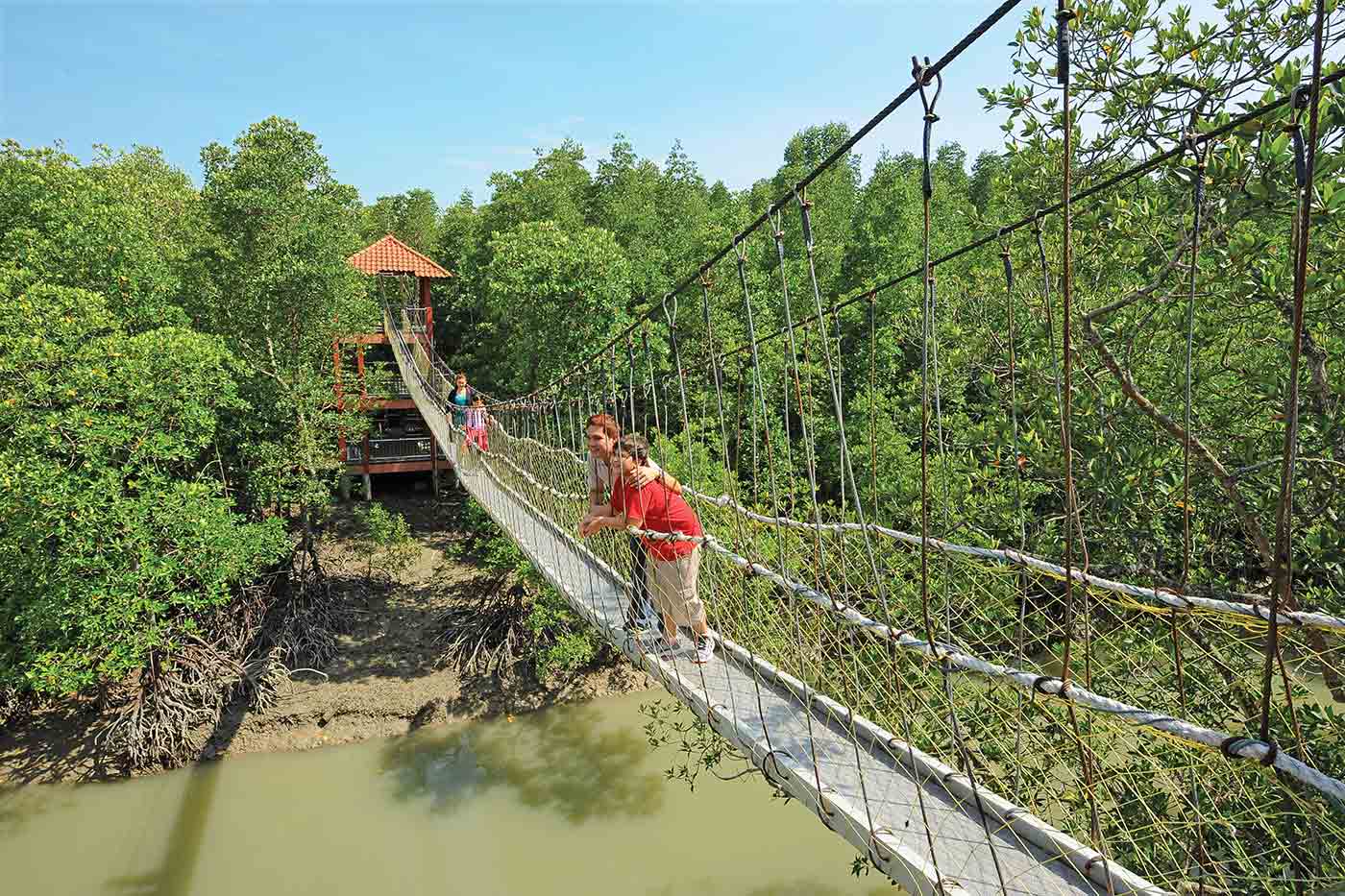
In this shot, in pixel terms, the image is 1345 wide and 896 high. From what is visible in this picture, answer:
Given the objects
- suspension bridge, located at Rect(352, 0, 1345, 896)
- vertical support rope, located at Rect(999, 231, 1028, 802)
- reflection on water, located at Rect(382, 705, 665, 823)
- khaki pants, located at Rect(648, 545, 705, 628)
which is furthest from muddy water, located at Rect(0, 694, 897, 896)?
khaki pants, located at Rect(648, 545, 705, 628)

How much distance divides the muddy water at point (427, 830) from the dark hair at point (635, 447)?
357 centimetres

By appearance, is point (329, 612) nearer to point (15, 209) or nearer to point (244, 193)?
point (244, 193)

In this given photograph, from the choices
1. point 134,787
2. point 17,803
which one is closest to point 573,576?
point 134,787

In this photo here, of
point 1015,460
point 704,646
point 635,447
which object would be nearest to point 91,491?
point 635,447

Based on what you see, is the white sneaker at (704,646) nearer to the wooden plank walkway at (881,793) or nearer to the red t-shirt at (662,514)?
the wooden plank walkway at (881,793)

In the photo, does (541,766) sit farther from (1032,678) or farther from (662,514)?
(1032,678)

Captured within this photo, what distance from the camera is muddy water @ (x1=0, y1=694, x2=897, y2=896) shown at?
483 cm

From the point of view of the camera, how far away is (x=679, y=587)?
88.1 inches

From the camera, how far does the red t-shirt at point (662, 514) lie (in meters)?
2.21

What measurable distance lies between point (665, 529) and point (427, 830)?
416 cm

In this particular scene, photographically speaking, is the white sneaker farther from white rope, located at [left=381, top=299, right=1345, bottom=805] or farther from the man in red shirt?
white rope, located at [left=381, top=299, right=1345, bottom=805]

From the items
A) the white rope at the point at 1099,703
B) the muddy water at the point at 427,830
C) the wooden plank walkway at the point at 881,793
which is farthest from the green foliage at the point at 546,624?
the white rope at the point at 1099,703

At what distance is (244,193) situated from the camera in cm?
634

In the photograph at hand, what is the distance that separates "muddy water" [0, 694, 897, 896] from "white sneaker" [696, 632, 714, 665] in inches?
122
